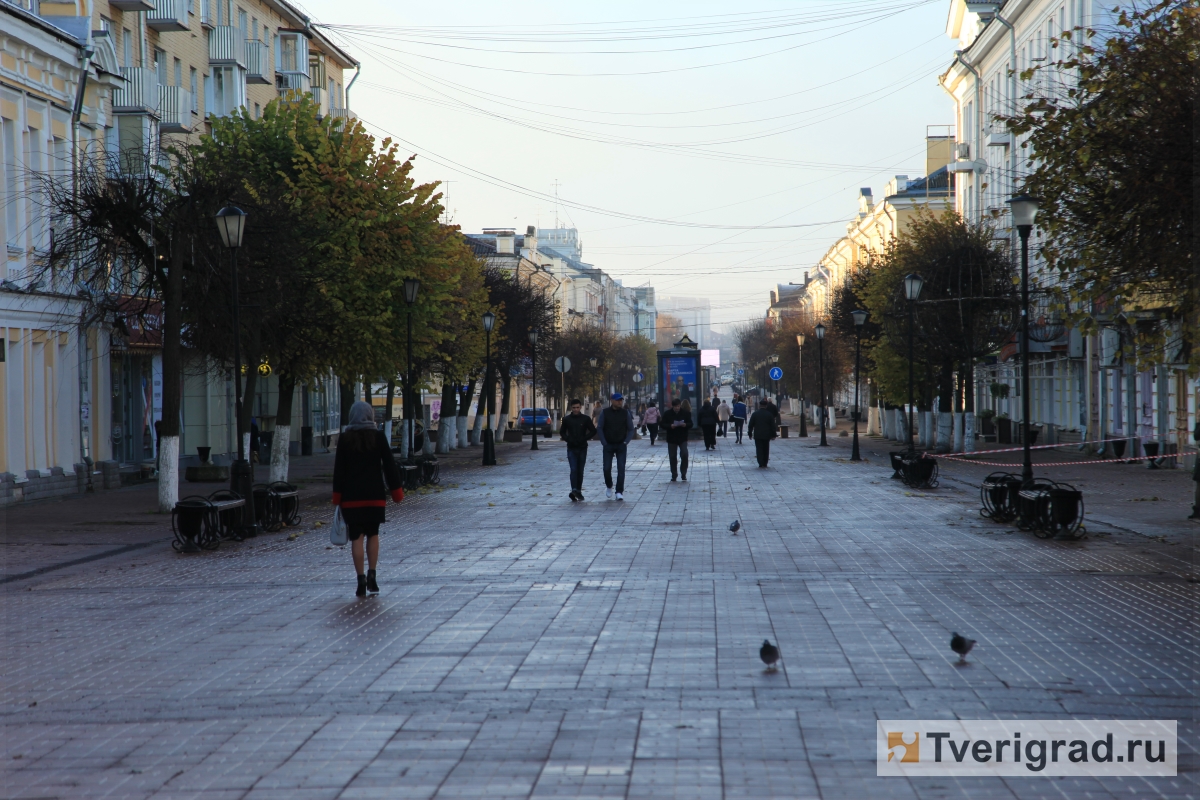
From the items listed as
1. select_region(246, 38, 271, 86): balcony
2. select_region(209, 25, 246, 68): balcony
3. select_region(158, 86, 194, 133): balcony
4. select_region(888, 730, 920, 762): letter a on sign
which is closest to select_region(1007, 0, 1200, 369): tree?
select_region(888, 730, 920, 762): letter a on sign

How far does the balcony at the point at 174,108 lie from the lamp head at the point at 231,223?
17.6m

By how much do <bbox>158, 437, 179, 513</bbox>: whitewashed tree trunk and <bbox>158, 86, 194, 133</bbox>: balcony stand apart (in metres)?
16.0

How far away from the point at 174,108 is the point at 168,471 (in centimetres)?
1729

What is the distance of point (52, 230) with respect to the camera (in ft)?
70.2

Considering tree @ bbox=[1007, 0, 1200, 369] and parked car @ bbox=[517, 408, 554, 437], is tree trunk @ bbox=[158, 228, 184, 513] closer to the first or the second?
tree @ bbox=[1007, 0, 1200, 369]

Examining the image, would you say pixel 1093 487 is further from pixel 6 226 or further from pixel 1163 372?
pixel 6 226

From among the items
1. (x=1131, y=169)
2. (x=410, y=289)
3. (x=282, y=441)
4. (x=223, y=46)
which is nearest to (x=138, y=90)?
(x=223, y=46)

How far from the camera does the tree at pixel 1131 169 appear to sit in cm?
1209

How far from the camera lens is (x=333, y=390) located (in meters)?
48.7

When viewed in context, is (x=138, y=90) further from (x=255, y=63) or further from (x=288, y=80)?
(x=288, y=80)

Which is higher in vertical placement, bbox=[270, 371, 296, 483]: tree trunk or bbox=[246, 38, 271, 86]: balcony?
bbox=[246, 38, 271, 86]: balcony

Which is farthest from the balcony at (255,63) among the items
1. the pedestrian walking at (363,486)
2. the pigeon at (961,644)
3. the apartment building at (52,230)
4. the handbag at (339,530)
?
the pigeon at (961,644)

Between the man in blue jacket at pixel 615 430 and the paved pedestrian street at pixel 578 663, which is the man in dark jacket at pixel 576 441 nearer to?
the man in blue jacket at pixel 615 430

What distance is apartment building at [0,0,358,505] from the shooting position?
73.7 feet
